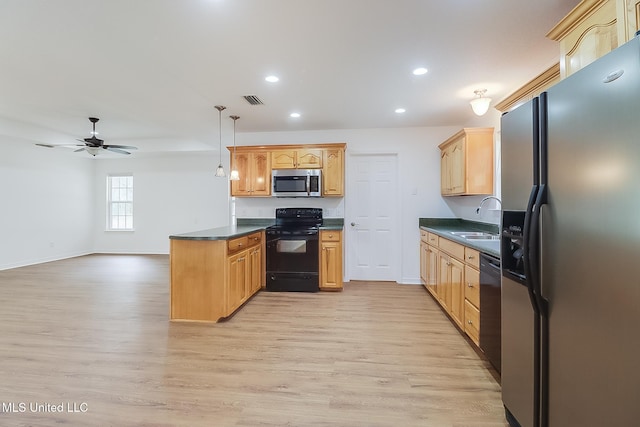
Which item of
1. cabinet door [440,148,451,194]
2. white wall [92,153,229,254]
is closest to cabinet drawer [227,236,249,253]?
cabinet door [440,148,451,194]

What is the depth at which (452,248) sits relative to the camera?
308 centimetres

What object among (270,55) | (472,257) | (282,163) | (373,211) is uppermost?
(270,55)

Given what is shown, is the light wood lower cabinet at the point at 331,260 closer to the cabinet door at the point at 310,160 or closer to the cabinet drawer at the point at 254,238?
the cabinet drawer at the point at 254,238

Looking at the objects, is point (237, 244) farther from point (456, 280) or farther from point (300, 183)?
point (456, 280)

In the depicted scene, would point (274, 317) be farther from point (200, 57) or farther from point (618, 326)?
point (618, 326)

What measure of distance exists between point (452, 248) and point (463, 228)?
4.67 feet

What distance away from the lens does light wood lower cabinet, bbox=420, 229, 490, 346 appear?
251cm

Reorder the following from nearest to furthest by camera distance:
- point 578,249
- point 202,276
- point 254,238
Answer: point 578,249, point 202,276, point 254,238

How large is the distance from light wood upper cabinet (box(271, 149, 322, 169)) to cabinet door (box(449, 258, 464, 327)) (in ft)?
8.18

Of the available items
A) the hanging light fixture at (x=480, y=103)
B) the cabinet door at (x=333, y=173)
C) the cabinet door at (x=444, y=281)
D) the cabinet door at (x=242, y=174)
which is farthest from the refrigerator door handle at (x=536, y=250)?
the cabinet door at (x=242, y=174)

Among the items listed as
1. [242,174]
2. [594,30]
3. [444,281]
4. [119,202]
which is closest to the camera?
[594,30]

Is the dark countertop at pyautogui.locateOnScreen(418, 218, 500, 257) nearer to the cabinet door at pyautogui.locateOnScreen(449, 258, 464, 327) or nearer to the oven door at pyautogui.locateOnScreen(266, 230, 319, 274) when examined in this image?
the cabinet door at pyautogui.locateOnScreen(449, 258, 464, 327)

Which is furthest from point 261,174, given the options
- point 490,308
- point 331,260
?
point 490,308

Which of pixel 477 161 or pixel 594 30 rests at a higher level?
pixel 594 30
